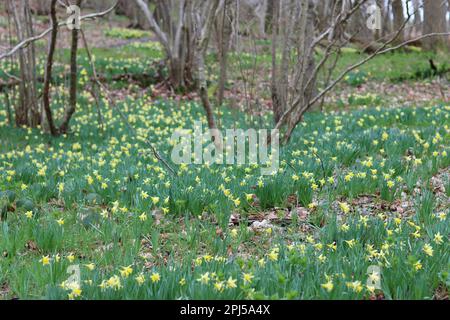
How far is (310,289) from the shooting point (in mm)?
2367

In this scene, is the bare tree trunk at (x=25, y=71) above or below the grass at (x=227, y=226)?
above

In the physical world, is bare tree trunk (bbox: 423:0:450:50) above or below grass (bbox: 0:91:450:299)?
above

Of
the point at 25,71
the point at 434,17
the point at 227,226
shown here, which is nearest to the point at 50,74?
the point at 25,71

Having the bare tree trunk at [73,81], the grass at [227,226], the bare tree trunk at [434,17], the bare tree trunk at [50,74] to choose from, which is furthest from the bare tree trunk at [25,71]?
the bare tree trunk at [434,17]

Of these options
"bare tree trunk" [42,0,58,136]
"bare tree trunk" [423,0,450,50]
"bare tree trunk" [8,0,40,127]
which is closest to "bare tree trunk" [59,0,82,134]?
"bare tree trunk" [42,0,58,136]

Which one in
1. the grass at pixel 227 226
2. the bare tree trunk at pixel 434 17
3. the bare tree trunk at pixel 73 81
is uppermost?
the bare tree trunk at pixel 434 17

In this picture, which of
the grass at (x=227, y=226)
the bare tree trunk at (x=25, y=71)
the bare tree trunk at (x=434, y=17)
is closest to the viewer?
the grass at (x=227, y=226)

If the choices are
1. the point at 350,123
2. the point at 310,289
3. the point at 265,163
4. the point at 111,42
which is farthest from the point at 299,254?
the point at 111,42

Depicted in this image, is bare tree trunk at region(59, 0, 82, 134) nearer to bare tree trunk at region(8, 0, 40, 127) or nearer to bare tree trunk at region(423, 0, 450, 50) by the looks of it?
bare tree trunk at region(8, 0, 40, 127)

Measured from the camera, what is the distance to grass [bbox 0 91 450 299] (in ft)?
7.93

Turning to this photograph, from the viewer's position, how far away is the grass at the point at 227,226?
2.42 metres

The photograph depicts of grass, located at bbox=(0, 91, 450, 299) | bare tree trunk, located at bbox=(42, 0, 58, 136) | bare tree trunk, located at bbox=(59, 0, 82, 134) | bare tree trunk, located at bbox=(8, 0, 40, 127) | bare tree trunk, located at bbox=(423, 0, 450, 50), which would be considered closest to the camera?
grass, located at bbox=(0, 91, 450, 299)

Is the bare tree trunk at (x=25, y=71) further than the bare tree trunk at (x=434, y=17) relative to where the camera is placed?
No

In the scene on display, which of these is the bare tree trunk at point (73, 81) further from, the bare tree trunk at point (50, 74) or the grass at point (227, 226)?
the grass at point (227, 226)
